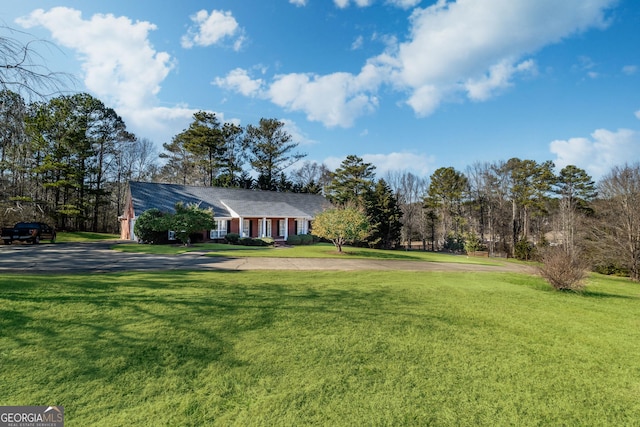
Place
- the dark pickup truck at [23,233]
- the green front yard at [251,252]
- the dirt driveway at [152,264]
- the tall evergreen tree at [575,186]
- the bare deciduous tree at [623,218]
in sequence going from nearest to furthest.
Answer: the dirt driveway at [152,264]
the green front yard at [251,252]
the bare deciduous tree at [623,218]
the dark pickup truck at [23,233]
the tall evergreen tree at [575,186]

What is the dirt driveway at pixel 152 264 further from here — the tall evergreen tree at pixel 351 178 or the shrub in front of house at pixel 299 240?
the tall evergreen tree at pixel 351 178

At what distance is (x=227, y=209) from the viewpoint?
106ft

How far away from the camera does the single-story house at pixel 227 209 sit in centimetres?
2998

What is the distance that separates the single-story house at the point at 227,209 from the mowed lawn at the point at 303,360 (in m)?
24.4

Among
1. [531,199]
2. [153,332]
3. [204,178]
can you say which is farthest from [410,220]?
[153,332]

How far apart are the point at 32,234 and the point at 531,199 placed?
175ft

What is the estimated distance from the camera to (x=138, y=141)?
4666cm

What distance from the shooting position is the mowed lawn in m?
2.85

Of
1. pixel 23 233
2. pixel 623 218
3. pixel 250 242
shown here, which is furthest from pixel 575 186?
pixel 23 233

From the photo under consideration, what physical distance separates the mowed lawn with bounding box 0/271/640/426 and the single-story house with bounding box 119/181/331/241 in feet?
80.2

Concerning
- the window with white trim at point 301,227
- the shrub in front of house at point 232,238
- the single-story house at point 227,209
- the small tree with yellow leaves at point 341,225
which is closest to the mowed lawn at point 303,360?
the small tree with yellow leaves at point 341,225

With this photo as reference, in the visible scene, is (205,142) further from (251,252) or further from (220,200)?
(251,252)

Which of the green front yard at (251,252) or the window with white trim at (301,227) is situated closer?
the green front yard at (251,252)

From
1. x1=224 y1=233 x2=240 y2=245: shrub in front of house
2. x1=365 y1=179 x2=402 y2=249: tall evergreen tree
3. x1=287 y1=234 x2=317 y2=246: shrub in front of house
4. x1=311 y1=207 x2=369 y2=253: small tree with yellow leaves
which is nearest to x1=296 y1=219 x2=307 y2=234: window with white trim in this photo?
x1=287 y1=234 x2=317 y2=246: shrub in front of house
